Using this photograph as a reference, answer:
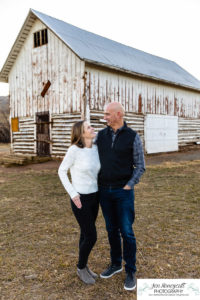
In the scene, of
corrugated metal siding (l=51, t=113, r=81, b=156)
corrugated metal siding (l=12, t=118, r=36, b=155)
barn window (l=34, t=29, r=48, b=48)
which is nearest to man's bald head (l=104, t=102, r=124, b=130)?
corrugated metal siding (l=51, t=113, r=81, b=156)

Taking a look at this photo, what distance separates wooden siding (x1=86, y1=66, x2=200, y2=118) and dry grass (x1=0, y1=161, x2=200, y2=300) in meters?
7.24

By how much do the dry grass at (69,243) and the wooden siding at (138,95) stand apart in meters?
7.24

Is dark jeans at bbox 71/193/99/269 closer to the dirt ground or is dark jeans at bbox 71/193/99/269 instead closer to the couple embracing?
the couple embracing

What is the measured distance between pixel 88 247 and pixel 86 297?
0.53 metres


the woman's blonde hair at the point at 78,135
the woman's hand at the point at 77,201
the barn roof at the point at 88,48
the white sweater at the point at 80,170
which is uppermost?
the barn roof at the point at 88,48

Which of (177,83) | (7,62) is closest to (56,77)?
(7,62)

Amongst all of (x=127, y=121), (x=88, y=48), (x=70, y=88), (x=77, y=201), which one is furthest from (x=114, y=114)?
(x=127, y=121)

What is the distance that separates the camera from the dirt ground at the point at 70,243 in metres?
3.25

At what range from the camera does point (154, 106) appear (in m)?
17.8

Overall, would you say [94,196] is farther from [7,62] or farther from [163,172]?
[7,62]

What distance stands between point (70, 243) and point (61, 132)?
10611 millimetres

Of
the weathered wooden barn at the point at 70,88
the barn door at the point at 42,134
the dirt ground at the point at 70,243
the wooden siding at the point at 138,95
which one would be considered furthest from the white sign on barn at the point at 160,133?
the dirt ground at the point at 70,243

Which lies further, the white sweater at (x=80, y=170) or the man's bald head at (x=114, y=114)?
the man's bald head at (x=114, y=114)

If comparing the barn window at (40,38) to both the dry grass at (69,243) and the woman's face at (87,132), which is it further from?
the woman's face at (87,132)
